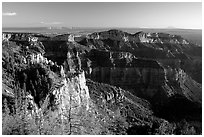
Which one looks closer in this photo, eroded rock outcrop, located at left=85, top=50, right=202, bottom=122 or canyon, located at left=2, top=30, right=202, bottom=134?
canyon, located at left=2, top=30, right=202, bottom=134

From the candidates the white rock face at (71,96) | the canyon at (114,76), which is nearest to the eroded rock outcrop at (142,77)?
the canyon at (114,76)

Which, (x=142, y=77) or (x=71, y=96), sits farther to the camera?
(x=142, y=77)

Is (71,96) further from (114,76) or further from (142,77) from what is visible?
(142,77)

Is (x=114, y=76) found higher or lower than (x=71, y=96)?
lower

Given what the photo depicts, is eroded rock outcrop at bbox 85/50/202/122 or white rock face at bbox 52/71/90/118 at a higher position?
white rock face at bbox 52/71/90/118

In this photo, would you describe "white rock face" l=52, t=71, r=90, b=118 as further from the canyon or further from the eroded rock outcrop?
the eroded rock outcrop

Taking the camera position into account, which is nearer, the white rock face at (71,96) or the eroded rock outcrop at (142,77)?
the white rock face at (71,96)

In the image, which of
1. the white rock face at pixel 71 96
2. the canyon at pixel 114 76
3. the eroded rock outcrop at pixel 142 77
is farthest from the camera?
the eroded rock outcrop at pixel 142 77

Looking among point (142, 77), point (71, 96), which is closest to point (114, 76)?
point (142, 77)

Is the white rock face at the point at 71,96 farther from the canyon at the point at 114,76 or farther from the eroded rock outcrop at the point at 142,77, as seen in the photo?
the eroded rock outcrop at the point at 142,77

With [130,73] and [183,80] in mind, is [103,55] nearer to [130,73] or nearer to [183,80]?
[130,73]

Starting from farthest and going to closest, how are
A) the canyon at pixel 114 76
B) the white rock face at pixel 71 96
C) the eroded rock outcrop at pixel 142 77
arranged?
the eroded rock outcrop at pixel 142 77 < the canyon at pixel 114 76 < the white rock face at pixel 71 96

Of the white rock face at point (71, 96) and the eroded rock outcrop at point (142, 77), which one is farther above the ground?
the white rock face at point (71, 96)

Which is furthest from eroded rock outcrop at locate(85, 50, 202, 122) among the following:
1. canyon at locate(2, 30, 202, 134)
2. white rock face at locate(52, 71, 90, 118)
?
white rock face at locate(52, 71, 90, 118)
